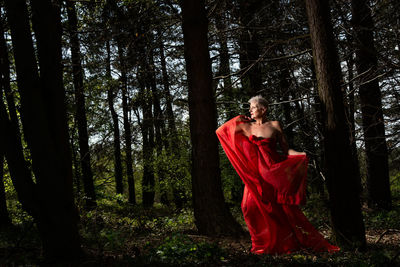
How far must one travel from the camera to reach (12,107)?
7934 mm

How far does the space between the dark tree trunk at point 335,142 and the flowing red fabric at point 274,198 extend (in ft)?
1.24

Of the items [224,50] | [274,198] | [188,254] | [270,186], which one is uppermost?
[224,50]

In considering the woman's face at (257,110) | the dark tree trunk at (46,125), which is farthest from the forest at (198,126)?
the woman's face at (257,110)

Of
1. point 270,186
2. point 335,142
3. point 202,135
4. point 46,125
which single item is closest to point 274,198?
point 270,186

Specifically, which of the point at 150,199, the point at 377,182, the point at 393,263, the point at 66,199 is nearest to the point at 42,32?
the point at 66,199

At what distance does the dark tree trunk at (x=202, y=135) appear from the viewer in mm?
6781

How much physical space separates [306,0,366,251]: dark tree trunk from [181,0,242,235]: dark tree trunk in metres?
2.18

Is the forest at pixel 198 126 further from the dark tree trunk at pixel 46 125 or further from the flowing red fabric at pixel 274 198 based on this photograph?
the flowing red fabric at pixel 274 198

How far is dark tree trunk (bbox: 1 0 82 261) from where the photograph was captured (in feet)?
14.0

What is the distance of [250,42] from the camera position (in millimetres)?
8078

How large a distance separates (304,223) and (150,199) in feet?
56.0

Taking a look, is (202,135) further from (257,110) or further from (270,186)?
(270,186)

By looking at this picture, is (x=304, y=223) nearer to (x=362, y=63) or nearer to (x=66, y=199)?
(x=66, y=199)

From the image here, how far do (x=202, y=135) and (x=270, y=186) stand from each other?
1.97m
